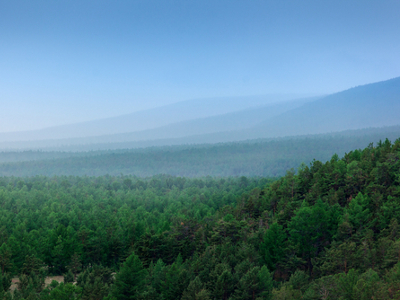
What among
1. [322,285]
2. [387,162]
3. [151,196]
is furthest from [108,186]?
[322,285]

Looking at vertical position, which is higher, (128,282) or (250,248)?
(128,282)

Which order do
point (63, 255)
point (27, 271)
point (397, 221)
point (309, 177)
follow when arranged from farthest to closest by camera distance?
point (309, 177) → point (63, 255) → point (27, 271) → point (397, 221)

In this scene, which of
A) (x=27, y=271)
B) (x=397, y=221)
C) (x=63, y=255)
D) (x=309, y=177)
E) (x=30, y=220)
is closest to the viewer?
(x=397, y=221)

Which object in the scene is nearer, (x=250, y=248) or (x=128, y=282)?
(x=128, y=282)

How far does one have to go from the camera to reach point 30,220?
10425 centimetres

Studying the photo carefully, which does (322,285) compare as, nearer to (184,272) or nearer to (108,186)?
(184,272)

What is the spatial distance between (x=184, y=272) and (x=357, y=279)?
21.5 metres

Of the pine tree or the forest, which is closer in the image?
the forest

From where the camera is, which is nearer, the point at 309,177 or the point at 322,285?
the point at 322,285

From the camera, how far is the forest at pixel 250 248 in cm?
5028

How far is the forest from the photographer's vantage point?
50281mm

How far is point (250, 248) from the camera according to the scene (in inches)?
2539

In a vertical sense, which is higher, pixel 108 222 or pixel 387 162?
pixel 387 162

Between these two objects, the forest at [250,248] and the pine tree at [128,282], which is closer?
the forest at [250,248]
